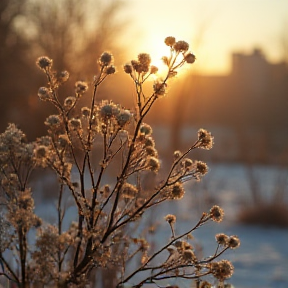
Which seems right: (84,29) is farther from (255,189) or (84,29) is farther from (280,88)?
(280,88)

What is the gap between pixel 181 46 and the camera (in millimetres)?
1686

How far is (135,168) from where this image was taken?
1822 mm

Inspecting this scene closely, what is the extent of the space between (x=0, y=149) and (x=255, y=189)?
32.4 ft

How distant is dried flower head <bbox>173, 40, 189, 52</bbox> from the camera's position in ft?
5.53

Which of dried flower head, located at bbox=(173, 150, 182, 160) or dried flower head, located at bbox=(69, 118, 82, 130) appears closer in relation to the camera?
dried flower head, located at bbox=(69, 118, 82, 130)

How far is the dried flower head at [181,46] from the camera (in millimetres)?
1686

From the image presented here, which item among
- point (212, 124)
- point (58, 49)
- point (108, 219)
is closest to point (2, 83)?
point (58, 49)

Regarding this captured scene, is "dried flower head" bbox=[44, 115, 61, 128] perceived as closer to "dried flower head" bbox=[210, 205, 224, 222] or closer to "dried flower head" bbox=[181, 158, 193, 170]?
"dried flower head" bbox=[181, 158, 193, 170]

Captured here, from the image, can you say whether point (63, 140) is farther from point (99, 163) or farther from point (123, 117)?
point (123, 117)

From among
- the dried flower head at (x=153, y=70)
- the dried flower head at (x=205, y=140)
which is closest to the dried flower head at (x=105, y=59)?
the dried flower head at (x=153, y=70)

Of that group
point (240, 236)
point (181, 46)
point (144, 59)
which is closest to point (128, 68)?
point (144, 59)

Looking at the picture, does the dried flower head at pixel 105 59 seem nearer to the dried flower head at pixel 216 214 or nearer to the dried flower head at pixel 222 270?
the dried flower head at pixel 216 214

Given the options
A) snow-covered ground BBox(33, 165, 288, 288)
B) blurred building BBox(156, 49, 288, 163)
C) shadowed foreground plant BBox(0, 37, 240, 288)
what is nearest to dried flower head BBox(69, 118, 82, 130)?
shadowed foreground plant BBox(0, 37, 240, 288)

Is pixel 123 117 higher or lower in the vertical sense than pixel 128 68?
lower
